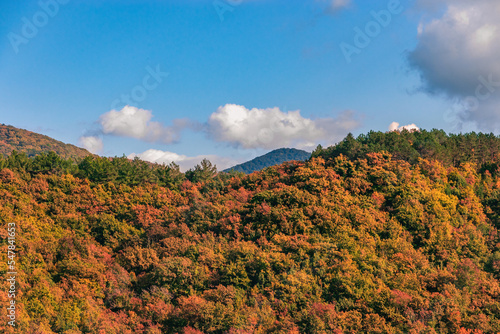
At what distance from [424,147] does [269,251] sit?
4000cm

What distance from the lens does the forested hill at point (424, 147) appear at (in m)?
67.7

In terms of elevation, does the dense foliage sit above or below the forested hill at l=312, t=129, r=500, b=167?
below

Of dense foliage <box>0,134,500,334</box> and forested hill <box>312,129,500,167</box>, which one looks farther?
forested hill <box>312,129,500,167</box>

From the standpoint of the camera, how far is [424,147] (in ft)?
226

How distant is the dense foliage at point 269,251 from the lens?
120 feet

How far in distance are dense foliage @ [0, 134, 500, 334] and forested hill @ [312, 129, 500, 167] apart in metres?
2.18

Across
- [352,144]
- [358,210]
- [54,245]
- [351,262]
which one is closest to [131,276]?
[54,245]

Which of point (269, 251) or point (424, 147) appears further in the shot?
point (424, 147)

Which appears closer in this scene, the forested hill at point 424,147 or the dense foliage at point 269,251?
the dense foliage at point 269,251

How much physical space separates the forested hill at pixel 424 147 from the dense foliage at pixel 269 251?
2182 mm

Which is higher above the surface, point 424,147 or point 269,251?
point 424,147

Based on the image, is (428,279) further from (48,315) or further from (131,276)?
(48,315)

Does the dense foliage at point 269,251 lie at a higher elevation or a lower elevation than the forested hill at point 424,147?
lower

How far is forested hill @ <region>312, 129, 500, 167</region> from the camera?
67688mm
